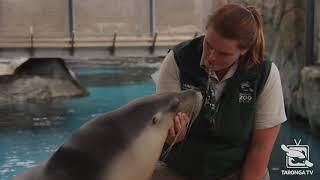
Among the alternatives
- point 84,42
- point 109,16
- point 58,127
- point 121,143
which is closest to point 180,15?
point 109,16

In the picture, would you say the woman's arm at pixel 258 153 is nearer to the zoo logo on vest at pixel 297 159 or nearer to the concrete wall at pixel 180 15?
the zoo logo on vest at pixel 297 159

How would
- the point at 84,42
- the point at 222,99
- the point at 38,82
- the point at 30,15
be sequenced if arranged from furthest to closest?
the point at 30,15 < the point at 38,82 < the point at 84,42 < the point at 222,99

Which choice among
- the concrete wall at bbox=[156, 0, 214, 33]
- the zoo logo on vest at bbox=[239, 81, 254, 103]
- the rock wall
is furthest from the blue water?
the zoo logo on vest at bbox=[239, 81, 254, 103]

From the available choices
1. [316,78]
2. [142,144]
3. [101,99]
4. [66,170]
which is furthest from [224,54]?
[101,99]

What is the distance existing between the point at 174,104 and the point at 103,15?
50.8 feet

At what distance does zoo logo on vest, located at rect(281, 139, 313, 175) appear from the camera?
5.69 m

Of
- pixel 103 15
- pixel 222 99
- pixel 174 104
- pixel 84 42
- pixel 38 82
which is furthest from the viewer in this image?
pixel 103 15

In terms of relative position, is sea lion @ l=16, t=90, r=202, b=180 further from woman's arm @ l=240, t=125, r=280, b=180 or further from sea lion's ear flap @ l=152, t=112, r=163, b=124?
woman's arm @ l=240, t=125, r=280, b=180

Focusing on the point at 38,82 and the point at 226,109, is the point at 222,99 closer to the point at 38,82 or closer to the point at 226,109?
the point at 226,109

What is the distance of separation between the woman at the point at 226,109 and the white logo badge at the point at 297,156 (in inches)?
167

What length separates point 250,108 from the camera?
64.7 inches

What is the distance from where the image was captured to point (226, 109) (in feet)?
5.41

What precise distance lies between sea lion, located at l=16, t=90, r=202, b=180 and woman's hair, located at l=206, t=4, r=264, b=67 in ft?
0.70

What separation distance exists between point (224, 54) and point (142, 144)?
0.34 meters
